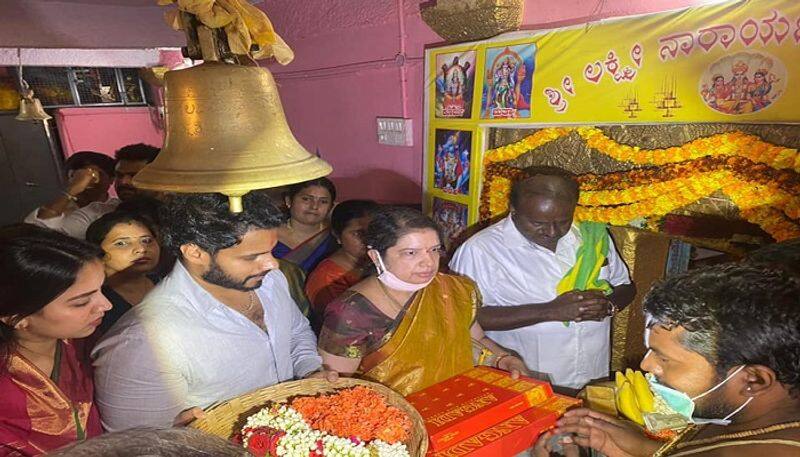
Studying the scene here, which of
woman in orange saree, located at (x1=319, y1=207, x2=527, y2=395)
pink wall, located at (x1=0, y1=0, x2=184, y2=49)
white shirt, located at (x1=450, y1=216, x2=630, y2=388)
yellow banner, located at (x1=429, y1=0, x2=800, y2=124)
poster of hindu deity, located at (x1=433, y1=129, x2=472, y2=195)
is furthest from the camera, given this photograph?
poster of hindu deity, located at (x1=433, y1=129, x2=472, y2=195)

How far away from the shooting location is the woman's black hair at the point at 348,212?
3518mm

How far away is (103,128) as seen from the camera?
357 inches

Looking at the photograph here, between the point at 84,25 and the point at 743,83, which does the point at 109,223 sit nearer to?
the point at 84,25

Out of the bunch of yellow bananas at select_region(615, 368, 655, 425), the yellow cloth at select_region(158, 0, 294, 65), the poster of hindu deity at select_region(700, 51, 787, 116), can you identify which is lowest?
the bunch of yellow bananas at select_region(615, 368, 655, 425)

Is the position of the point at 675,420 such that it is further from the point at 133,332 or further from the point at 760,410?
the point at 133,332

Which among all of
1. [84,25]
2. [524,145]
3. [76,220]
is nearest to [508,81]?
[524,145]

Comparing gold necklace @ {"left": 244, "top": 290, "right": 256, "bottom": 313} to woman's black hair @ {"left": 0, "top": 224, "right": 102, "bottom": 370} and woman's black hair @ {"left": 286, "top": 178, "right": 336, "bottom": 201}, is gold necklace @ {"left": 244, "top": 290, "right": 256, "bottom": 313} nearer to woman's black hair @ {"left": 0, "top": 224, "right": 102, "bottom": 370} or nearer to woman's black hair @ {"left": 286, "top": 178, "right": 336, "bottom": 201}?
woman's black hair @ {"left": 0, "top": 224, "right": 102, "bottom": 370}

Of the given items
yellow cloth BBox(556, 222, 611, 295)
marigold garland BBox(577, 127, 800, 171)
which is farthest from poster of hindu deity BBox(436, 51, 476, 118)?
yellow cloth BBox(556, 222, 611, 295)

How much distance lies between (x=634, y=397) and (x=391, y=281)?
1334 mm

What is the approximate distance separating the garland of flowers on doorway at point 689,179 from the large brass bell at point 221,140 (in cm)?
259

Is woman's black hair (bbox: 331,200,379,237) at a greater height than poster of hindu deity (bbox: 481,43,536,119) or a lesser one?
lesser

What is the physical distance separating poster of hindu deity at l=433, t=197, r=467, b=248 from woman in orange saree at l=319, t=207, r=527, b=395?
1.67m

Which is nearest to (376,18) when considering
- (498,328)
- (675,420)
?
(498,328)

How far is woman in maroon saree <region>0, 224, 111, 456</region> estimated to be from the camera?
68.7 inches
